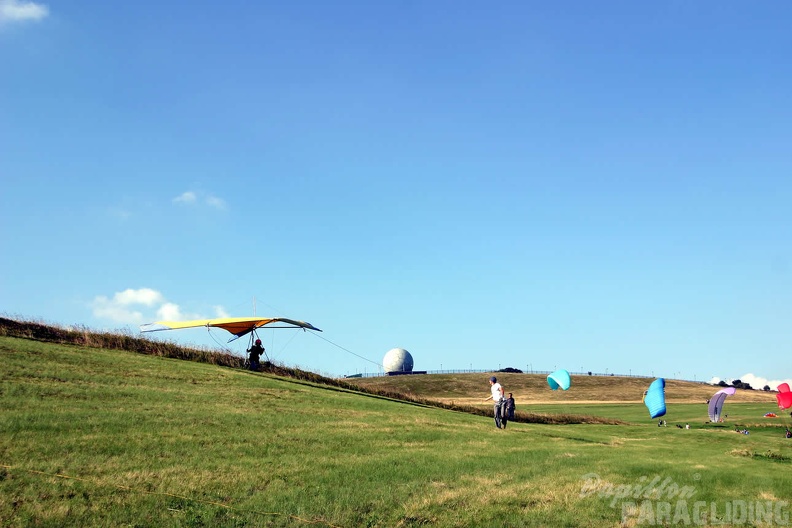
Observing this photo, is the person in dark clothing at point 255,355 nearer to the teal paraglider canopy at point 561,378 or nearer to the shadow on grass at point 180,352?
the shadow on grass at point 180,352

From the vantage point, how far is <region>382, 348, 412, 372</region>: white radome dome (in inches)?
5728

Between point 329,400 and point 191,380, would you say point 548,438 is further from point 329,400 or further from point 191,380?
point 191,380

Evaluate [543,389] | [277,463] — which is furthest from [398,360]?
[277,463]

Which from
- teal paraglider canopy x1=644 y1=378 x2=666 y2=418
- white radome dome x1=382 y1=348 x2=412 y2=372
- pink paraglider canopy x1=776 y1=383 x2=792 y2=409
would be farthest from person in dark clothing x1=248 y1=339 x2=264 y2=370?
white radome dome x1=382 y1=348 x2=412 y2=372

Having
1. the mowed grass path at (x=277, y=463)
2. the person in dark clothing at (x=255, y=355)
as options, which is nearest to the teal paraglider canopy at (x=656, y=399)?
the mowed grass path at (x=277, y=463)

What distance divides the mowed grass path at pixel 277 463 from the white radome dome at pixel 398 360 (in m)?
117

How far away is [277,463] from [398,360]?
130531mm

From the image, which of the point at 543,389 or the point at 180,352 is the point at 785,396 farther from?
the point at 543,389

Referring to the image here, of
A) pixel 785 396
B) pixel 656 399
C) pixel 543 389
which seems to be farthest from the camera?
pixel 543 389

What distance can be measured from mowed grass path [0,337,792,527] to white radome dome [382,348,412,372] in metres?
117

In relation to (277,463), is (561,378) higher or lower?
higher

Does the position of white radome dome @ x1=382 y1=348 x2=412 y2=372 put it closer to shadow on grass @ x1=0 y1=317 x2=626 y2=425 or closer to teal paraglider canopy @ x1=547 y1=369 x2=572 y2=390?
shadow on grass @ x1=0 y1=317 x2=626 y2=425

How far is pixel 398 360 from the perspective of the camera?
145500 mm

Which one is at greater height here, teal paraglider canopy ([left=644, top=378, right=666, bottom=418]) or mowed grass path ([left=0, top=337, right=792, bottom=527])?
teal paraglider canopy ([left=644, top=378, right=666, bottom=418])
